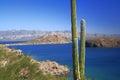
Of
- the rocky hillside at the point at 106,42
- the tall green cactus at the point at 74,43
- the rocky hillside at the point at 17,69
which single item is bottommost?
the rocky hillside at the point at 106,42

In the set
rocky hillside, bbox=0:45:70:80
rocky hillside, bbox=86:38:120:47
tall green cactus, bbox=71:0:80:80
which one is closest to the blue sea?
rocky hillside, bbox=0:45:70:80

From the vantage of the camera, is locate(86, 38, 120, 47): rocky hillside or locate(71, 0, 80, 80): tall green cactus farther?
locate(86, 38, 120, 47): rocky hillside

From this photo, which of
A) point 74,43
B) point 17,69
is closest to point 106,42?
point 17,69

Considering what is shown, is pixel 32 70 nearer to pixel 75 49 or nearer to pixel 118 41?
pixel 75 49

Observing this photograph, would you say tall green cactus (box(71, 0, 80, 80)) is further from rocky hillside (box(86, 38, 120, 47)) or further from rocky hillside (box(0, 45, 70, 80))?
rocky hillside (box(86, 38, 120, 47))

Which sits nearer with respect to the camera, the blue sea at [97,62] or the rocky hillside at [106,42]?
the blue sea at [97,62]

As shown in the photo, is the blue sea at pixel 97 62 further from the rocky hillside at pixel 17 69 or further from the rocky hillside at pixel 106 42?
the rocky hillside at pixel 106 42

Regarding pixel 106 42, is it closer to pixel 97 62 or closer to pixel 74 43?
pixel 97 62

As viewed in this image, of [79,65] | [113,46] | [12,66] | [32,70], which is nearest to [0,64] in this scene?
[12,66]

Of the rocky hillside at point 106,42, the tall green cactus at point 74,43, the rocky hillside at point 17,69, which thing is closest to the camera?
the tall green cactus at point 74,43

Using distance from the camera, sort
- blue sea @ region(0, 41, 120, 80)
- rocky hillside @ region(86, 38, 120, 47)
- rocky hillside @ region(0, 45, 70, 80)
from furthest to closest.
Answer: rocky hillside @ region(86, 38, 120, 47)
blue sea @ region(0, 41, 120, 80)
rocky hillside @ region(0, 45, 70, 80)

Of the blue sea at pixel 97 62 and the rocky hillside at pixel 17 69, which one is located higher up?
the rocky hillside at pixel 17 69

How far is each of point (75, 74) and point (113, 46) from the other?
136m

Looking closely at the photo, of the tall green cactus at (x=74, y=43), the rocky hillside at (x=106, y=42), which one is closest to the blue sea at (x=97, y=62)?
the tall green cactus at (x=74, y=43)
